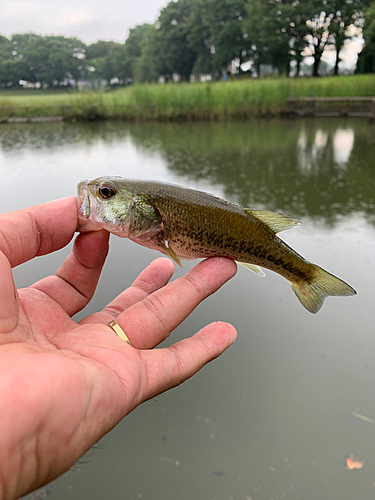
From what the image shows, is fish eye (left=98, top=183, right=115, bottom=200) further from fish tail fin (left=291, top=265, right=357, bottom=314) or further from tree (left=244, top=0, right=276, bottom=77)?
tree (left=244, top=0, right=276, bottom=77)

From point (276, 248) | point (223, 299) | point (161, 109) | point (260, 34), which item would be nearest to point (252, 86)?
point (161, 109)

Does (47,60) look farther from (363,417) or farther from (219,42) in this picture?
(363,417)

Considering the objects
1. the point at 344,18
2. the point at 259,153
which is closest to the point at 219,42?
the point at 344,18

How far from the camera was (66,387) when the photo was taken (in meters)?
1.49

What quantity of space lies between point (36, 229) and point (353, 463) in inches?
111

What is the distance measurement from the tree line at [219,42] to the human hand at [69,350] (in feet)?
156

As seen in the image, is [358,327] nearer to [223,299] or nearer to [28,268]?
[223,299]

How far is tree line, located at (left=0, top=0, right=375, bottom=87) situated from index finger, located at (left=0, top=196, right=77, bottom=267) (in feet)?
156

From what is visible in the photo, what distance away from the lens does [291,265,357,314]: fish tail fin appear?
2297 mm

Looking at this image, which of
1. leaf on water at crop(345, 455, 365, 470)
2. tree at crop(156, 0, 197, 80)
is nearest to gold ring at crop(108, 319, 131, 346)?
leaf on water at crop(345, 455, 365, 470)

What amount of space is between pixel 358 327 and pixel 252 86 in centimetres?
1854

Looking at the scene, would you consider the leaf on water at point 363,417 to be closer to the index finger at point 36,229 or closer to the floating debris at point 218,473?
the floating debris at point 218,473

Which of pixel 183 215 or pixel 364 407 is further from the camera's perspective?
pixel 364 407

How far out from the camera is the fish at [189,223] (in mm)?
2201
